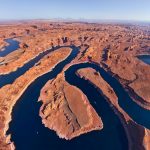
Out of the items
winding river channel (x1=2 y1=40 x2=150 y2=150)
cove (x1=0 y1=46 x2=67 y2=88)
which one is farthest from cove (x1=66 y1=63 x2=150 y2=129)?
cove (x1=0 y1=46 x2=67 y2=88)

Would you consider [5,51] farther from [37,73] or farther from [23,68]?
[37,73]

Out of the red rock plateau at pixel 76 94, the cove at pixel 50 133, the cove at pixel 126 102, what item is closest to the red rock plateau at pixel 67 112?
the red rock plateau at pixel 76 94

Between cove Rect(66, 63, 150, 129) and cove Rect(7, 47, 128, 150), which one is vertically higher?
cove Rect(7, 47, 128, 150)

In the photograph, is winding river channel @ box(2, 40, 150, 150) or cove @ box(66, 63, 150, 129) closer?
winding river channel @ box(2, 40, 150, 150)

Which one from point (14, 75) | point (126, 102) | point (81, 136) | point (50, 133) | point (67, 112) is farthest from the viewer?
point (14, 75)

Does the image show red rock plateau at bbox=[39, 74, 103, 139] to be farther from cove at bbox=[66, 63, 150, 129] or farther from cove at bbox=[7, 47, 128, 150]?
cove at bbox=[66, 63, 150, 129]

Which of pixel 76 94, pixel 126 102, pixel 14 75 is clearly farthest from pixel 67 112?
pixel 14 75

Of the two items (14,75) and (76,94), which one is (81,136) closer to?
(76,94)

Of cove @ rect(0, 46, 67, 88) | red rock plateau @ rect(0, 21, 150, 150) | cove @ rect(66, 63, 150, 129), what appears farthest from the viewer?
cove @ rect(0, 46, 67, 88)
